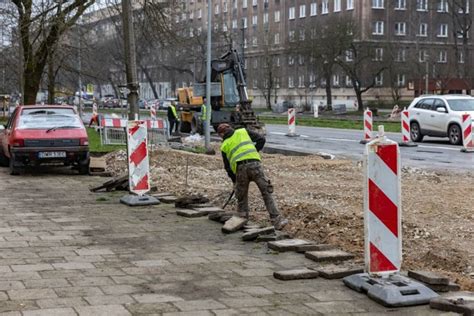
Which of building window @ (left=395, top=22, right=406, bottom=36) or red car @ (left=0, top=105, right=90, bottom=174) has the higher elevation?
building window @ (left=395, top=22, right=406, bottom=36)

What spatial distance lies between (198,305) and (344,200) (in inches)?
231

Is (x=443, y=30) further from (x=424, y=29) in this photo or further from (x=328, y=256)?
(x=328, y=256)

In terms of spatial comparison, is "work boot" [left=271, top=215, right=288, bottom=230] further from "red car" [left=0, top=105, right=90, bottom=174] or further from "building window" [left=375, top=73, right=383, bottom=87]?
"building window" [left=375, top=73, right=383, bottom=87]

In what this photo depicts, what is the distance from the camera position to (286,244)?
306 inches

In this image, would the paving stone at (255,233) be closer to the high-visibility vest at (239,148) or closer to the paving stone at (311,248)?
the paving stone at (311,248)

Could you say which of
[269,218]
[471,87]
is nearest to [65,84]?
[471,87]

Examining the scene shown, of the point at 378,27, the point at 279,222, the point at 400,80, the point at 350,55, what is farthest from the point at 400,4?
the point at 279,222

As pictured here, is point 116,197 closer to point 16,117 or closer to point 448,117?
point 16,117

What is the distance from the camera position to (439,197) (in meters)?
11.5

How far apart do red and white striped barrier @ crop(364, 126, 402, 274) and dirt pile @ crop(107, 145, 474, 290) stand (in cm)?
84

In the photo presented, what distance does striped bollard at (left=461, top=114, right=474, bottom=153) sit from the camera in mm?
22453

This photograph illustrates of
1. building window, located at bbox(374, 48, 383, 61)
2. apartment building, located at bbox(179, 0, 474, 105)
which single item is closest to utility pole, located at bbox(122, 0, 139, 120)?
apartment building, located at bbox(179, 0, 474, 105)

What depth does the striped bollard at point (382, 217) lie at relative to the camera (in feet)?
19.5

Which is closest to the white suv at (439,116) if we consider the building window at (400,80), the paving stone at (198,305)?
the paving stone at (198,305)
